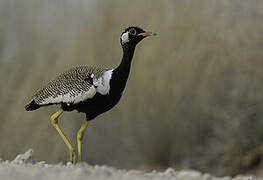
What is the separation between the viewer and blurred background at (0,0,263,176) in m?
6.64

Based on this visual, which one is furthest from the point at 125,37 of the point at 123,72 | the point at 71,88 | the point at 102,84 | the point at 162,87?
the point at 162,87

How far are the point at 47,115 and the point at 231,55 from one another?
2167 mm

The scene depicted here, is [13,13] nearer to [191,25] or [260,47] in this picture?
[191,25]

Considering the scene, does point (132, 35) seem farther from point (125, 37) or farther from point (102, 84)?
point (102, 84)

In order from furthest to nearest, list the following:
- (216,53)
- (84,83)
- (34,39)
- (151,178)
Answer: (34,39) < (216,53) < (84,83) < (151,178)

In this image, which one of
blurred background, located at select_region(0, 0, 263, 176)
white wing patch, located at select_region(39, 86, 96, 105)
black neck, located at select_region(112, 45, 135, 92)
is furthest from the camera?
blurred background, located at select_region(0, 0, 263, 176)

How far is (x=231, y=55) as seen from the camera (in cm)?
672

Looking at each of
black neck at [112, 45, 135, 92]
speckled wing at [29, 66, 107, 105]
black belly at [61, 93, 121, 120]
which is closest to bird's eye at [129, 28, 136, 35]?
black neck at [112, 45, 135, 92]

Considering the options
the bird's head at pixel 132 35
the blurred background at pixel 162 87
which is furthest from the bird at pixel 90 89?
the blurred background at pixel 162 87

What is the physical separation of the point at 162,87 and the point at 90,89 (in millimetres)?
2661

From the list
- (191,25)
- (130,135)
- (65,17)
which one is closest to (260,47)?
(191,25)

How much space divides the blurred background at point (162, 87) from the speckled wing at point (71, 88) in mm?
2303

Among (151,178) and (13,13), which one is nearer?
(151,178)

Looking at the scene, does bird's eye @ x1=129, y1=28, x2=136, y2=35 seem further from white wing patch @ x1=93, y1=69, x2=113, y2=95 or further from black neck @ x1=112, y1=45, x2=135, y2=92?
white wing patch @ x1=93, y1=69, x2=113, y2=95
